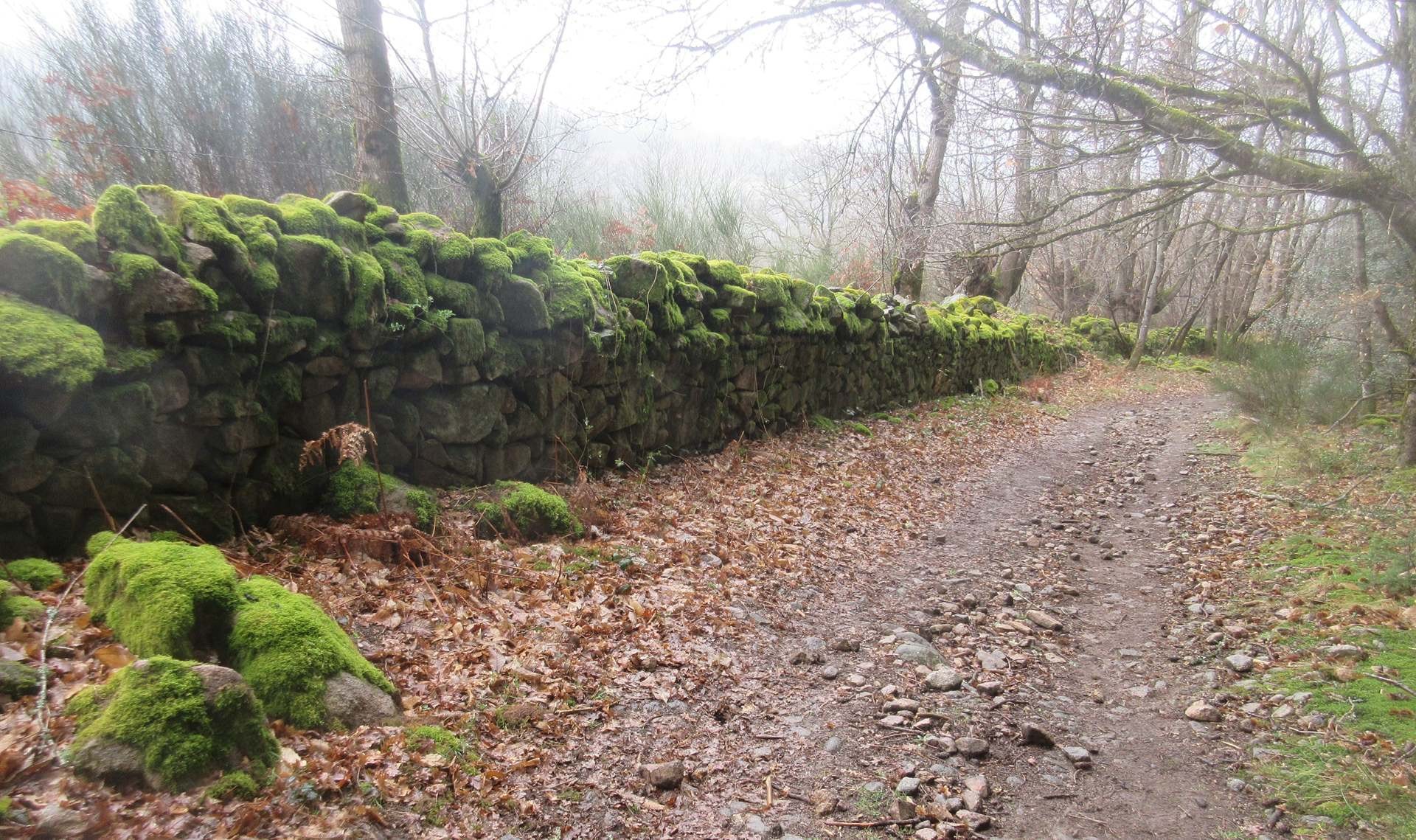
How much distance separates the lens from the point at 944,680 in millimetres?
3729

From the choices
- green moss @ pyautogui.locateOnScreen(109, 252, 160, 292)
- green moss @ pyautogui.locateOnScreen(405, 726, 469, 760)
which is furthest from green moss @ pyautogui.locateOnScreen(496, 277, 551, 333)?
green moss @ pyautogui.locateOnScreen(405, 726, 469, 760)

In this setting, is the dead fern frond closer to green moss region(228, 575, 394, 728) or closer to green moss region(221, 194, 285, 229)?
green moss region(228, 575, 394, 728)

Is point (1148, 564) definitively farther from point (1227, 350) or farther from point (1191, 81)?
point (1227, 350)

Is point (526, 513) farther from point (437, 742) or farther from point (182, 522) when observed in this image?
point (437, 742)

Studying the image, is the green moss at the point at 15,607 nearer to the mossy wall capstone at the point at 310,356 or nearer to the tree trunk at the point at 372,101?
the mossy wall capstone at the point at 310,356

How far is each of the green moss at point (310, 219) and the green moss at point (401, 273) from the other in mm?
281

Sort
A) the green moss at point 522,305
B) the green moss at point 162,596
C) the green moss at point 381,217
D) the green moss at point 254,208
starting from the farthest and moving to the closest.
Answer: the green moss at point 522,305 → the green moss at point 381,217 → the green moss at point 254,208 → the green moss at point 162,596

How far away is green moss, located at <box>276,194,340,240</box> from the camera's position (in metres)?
4.43

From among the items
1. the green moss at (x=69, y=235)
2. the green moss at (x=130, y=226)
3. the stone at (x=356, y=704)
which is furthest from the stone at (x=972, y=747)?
the green moss at (x=69, y=235)

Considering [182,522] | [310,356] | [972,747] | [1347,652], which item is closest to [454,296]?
[310,356]

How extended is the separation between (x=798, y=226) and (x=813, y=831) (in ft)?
47.4

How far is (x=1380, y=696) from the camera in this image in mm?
3285

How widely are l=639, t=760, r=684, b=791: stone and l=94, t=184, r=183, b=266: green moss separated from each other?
3.35 meters

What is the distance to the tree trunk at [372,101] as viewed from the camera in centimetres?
652
